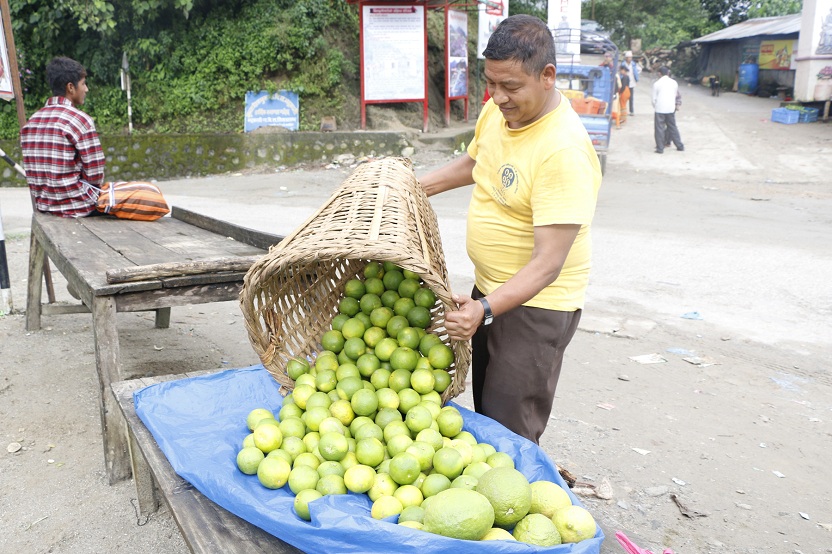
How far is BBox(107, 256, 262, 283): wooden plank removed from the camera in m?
3.07

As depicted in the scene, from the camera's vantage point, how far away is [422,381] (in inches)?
89.3

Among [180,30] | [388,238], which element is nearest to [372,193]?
[388,238]

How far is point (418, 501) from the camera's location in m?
1.85

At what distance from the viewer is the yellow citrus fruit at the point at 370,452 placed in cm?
201

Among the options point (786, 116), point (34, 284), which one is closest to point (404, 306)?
point (34, 284)

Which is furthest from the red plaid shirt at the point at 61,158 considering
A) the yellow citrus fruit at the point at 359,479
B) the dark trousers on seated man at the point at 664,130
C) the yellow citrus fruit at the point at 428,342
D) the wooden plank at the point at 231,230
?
the dark trousers on seated man at the point at 664,130

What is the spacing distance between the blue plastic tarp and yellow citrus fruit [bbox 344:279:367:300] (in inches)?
17.5

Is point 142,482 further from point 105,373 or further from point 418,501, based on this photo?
point 418,501

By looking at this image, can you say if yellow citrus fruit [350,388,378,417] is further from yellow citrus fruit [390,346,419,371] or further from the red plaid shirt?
the red plaid shirt

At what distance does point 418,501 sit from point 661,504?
1.77 metres

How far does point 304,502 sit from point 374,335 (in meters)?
0.80

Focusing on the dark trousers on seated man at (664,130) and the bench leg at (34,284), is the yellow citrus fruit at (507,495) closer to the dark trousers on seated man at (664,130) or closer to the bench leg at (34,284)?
the bench leg at (34,284)

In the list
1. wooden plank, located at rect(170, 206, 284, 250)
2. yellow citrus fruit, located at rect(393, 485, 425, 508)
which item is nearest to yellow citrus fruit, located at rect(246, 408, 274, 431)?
yellow citrus fruit, located at rect(393, 485, 425, 508)

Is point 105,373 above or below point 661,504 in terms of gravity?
above
